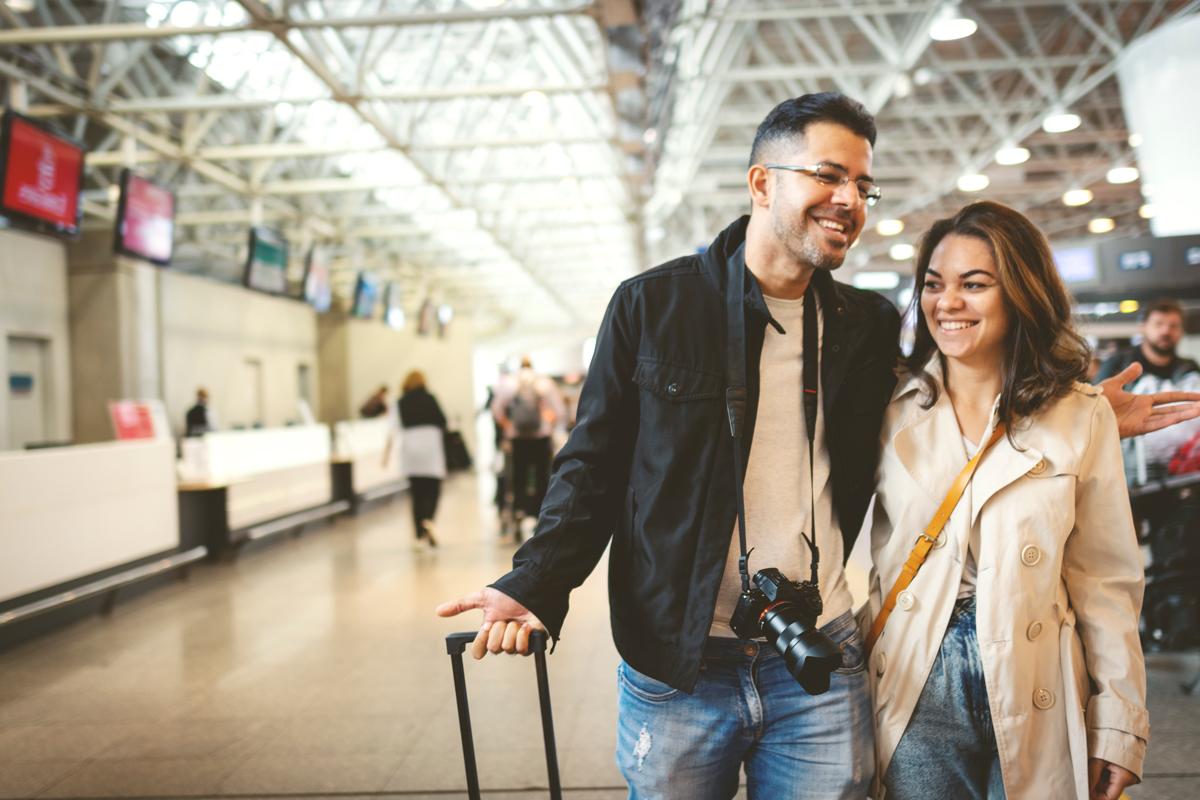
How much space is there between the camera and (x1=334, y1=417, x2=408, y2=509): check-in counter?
12.2m

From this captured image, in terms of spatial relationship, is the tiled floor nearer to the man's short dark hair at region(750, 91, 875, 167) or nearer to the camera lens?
the camera lens

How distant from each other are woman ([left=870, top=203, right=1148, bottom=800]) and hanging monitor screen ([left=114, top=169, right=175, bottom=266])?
960 centimetres

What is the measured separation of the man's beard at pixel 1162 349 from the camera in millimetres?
5047

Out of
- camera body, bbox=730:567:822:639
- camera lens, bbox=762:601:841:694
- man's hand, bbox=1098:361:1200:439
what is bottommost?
camera lens, bbox=762:601:841:694

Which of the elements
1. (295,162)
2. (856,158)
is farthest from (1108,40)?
(295,162)

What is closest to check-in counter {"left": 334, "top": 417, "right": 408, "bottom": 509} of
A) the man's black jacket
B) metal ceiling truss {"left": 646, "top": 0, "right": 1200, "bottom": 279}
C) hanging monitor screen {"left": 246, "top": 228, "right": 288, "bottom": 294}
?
hanging monitor screen {"left": 246, "top": 228, "right": 288, "bottom": 294}

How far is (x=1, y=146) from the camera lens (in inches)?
286

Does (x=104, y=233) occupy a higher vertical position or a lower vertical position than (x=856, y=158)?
higher

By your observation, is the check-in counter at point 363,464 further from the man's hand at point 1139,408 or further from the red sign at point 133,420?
the man's hand at point 1139,408

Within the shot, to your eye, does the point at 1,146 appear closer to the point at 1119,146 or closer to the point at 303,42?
the point at 303,42

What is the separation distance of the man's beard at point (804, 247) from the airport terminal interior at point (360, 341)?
0.15 m

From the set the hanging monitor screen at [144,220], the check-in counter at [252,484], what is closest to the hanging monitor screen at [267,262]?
the hanging monitor screen at [144,220]

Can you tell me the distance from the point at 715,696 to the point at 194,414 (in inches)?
593

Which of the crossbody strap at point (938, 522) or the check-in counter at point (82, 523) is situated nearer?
the crossbody strap at point (938, 522)
